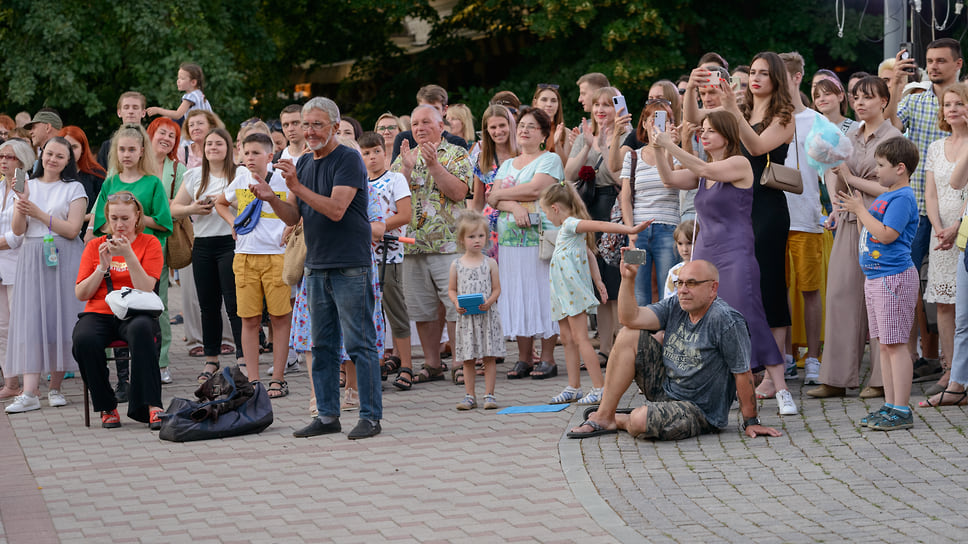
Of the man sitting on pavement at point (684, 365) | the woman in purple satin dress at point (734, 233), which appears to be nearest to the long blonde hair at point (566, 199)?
the woman in purple satin dress at point (734, 233)

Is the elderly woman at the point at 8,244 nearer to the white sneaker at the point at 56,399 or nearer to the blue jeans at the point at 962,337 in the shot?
the white sneaker at the point at 56,399

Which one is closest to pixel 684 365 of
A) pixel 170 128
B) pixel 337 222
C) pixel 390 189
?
pixel 337 222

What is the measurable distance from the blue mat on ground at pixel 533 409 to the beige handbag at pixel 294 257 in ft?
5.88

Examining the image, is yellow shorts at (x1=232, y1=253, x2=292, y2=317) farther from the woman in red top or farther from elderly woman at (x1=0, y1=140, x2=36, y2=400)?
elderly woman at (x1=0, y1=140, x2=36, y2=400)

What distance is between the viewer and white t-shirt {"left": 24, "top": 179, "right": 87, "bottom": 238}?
9922mm

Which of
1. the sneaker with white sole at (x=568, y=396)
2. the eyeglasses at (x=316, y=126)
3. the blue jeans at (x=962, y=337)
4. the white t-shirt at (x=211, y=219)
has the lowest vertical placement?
the sneaker with white sole at (x=568, y=396)

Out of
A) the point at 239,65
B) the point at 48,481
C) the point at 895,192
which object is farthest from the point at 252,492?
the point at 239,65

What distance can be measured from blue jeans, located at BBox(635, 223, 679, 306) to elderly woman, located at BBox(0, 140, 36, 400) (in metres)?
4.85

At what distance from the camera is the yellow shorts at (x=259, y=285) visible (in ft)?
31.6

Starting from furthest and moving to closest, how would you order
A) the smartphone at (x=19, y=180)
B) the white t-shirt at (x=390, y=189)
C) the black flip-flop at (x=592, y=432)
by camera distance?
the white t-shirt at (x=390, y=189) < the smartphone at (x=19, y=180) < the black flip-flop at (x=592, y=432)

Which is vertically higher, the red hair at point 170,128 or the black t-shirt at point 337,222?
the red hair at point 170,128

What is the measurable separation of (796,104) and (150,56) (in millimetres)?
15904

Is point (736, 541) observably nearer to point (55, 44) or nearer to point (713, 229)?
point (713, 229)

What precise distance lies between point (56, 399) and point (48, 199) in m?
1.58
